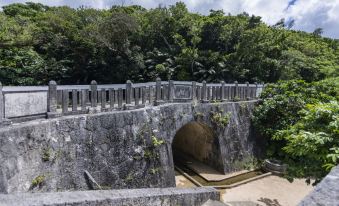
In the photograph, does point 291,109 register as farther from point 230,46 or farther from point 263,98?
point 230,46

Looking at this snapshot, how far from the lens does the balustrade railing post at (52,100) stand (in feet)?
22.3

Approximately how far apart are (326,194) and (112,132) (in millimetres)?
6962

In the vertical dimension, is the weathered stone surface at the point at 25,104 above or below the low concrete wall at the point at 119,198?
above

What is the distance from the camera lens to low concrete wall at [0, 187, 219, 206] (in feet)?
9.65

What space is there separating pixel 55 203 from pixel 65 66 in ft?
54.4

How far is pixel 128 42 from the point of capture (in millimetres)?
18203

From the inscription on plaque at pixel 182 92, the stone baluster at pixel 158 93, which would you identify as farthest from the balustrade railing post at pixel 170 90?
the stone baluster at pixel 158 93

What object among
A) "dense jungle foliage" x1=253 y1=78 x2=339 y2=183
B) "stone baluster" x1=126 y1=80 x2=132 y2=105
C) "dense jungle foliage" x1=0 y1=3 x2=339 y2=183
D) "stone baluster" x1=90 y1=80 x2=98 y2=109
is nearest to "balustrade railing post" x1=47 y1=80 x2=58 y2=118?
"stone baluster" x1=90 y1=80 x2=98 y2=109

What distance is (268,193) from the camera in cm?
980

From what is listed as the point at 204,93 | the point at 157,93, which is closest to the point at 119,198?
the point at 157,93

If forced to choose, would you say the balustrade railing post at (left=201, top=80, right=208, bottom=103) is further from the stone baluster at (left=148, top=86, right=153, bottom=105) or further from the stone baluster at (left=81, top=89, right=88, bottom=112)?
the stone baluster at (left=81, top=89, right=88, bottom=112)

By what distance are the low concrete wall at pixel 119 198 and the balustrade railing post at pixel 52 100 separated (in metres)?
3.73

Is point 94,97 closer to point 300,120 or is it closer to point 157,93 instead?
point 157,93

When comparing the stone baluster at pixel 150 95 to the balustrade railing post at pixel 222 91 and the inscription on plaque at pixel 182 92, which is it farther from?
the balustrade railing post at pixel 222 91
